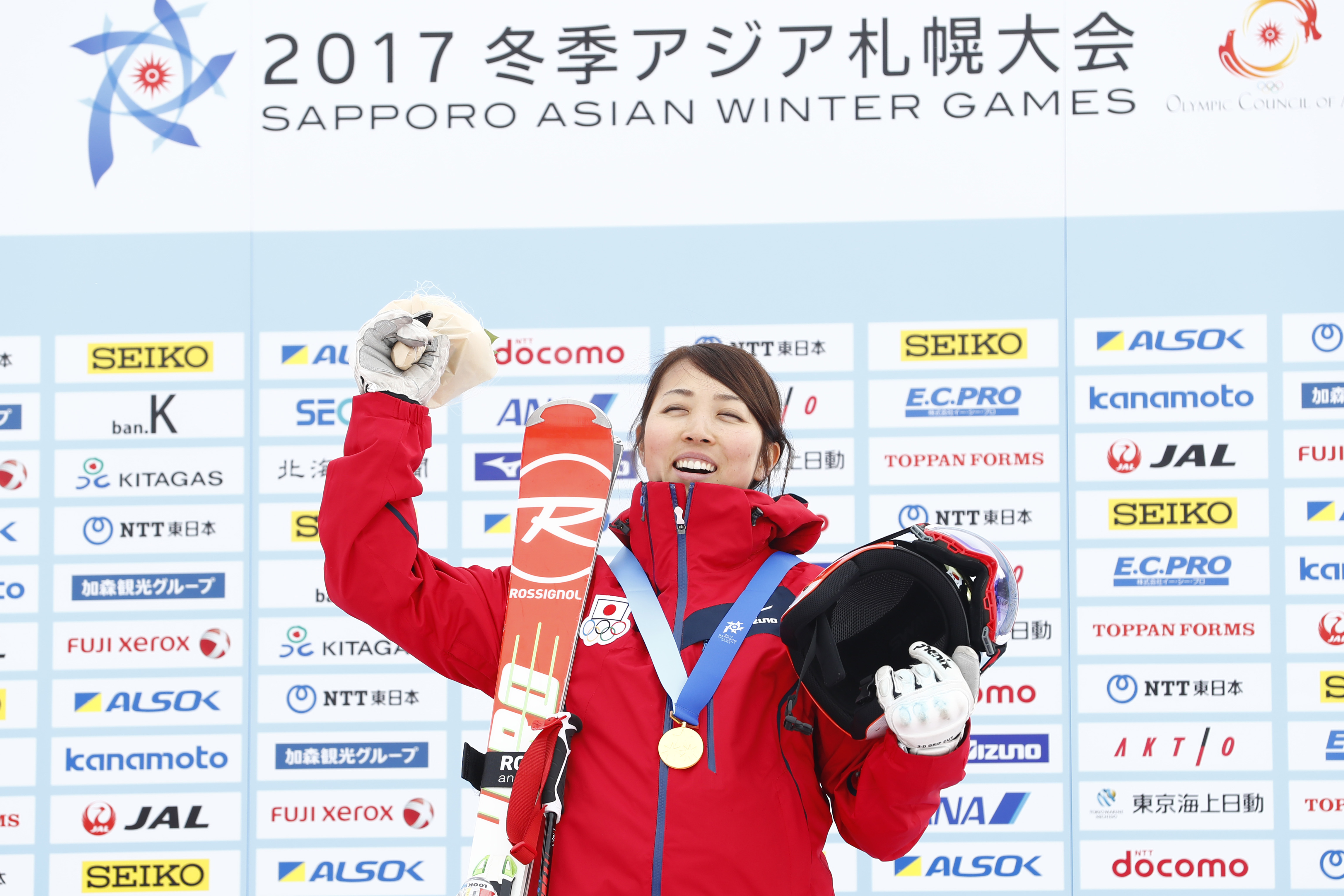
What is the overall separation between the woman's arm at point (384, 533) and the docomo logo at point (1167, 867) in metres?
2.25

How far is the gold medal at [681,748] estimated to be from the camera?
4.55ft

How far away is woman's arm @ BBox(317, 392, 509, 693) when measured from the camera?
147 centimetres

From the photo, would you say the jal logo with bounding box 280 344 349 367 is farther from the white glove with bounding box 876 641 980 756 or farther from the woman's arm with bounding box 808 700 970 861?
the white glove with bounding box 876 641 980 756

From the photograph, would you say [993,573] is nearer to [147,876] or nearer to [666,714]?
[666,714]

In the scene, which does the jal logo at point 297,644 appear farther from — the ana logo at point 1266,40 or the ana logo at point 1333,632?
the ana logo at point 1266,40

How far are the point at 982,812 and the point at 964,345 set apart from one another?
1.40 meters

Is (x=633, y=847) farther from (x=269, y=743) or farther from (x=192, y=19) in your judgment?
(x=192, y=19)

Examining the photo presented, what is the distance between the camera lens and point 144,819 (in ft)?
9.35

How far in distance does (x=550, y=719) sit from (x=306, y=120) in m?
2.22

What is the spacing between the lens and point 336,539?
1.47 metres

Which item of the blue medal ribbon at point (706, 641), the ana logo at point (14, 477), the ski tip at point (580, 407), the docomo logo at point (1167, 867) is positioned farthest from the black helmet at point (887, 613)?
the ana logo at point (14, 477)

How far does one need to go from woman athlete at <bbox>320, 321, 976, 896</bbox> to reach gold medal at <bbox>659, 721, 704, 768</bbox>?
0.01m

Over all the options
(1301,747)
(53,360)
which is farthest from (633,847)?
(53,360)

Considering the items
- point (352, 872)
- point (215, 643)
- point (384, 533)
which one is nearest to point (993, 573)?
point (384, 533)
